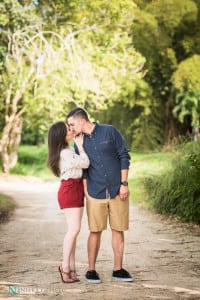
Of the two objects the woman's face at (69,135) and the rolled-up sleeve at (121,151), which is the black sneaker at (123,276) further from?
the woman's face at (69,135)

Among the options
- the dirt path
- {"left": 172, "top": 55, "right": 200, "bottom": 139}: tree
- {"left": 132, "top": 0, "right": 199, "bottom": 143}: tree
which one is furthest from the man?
{"left": 172, "top": 55, "right": 200, "bottom": 139}: tree

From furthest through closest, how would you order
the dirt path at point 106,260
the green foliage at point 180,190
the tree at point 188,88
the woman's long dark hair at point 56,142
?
the tree at point 188,88
the green foliage at point 180,190
the woman's long dark hair at point 56,142
the dirt path at point 106,260

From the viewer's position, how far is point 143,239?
7516 mm

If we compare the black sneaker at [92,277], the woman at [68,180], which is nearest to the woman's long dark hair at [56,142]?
the woman at [68,180]

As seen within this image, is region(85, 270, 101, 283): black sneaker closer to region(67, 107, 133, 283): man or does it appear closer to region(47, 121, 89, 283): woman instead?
region(67, 107, 133, 283): man

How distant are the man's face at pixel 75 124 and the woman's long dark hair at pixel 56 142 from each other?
0.07m

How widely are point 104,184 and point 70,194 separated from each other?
0.31m

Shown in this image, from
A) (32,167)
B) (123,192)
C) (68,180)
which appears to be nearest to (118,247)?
(123,192)

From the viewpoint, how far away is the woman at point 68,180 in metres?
5.01

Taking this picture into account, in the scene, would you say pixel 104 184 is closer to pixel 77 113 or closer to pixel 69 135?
pixel 69 135

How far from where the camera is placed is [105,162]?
16.5 ft

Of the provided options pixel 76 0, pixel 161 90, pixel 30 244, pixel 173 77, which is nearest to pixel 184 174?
pixel 30 244

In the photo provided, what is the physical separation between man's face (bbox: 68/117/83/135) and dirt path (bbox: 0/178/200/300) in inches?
53.3

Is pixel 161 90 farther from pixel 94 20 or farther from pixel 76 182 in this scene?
pixel 76 182
